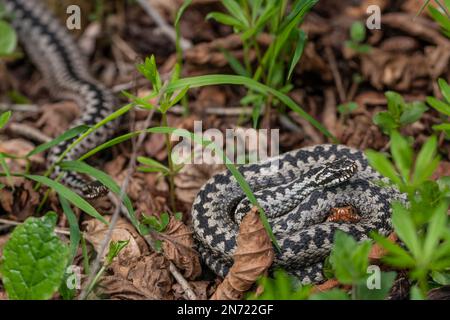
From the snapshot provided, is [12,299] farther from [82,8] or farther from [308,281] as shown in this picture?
[82,8]

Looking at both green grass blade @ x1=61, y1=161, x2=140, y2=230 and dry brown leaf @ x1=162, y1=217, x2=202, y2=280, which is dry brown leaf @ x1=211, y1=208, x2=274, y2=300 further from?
green grass blade @ x1=61, y1=161, x2=140, y2=230

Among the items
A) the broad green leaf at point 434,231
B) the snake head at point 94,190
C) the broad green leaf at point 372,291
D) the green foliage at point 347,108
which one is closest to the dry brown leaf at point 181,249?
the snake head at point 94,190

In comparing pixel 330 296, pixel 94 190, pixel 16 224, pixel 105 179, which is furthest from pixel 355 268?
pixel 16 224

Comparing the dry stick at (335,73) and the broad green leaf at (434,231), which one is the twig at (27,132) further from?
the broad green leaf at (434,231)

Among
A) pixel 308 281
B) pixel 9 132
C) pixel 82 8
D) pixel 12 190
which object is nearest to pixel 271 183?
pixel 308 281

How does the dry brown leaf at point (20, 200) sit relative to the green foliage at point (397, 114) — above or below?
below

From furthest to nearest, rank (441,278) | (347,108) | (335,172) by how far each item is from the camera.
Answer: (347,108) → (335,172) → (441,278)

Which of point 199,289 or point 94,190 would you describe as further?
point 94,190

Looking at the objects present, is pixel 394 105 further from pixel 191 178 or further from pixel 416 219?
pixel 191 178
